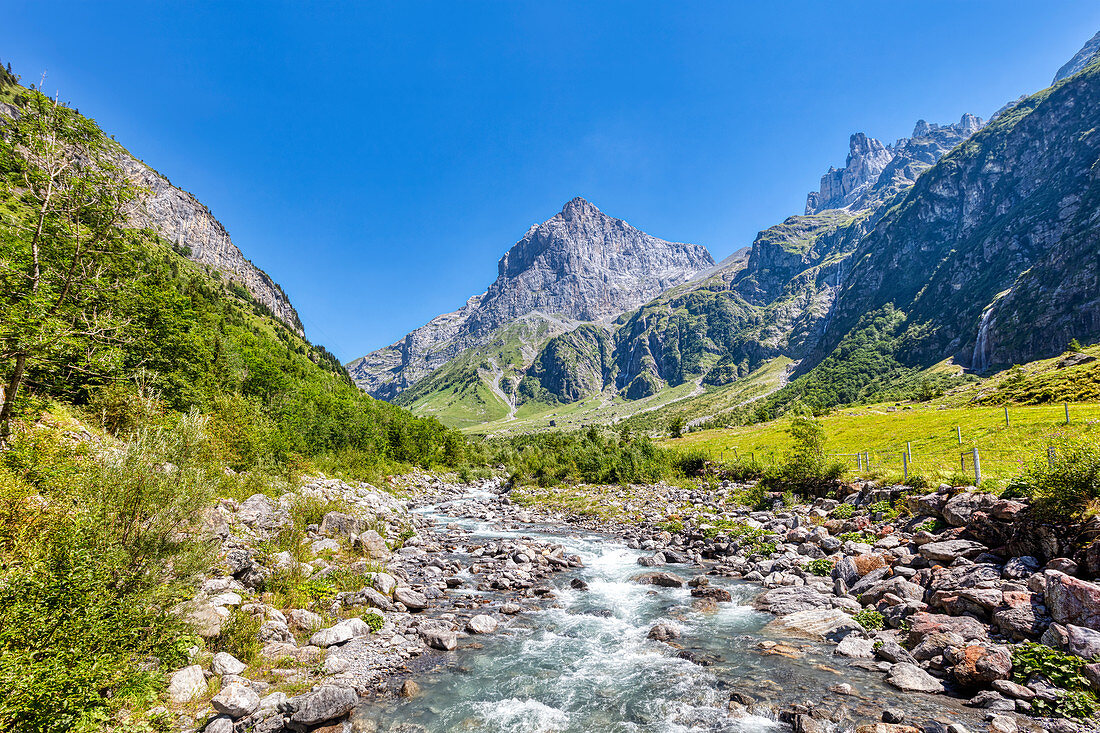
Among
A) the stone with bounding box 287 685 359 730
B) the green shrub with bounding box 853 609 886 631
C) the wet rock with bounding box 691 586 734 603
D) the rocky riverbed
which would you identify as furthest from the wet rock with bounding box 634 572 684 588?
the stone with bounding box 287 685 359 730

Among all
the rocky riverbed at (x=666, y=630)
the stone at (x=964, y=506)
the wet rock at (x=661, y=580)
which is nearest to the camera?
the rocky riverbed at (x=666, y=630)

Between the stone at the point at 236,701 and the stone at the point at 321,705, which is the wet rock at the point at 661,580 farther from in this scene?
the stone at the point at 236,701

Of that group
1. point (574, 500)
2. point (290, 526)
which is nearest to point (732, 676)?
point (290, 526)

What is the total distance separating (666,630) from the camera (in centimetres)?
1620

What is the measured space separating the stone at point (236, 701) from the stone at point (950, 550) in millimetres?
22858

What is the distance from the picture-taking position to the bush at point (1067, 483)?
13430 mm

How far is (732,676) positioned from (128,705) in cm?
1493

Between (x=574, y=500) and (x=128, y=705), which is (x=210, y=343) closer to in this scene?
(x=574, y=500)

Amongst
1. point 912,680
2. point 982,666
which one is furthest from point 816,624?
point 982,666

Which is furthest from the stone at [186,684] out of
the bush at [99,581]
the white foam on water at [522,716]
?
the white foam on water at [522,716]

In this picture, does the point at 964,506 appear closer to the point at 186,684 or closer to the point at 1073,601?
the point at 1073,601

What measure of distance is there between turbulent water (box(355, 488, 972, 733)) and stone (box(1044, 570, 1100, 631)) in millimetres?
5063

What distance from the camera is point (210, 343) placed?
1781 inches

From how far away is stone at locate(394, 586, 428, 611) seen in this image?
57.7 feet
